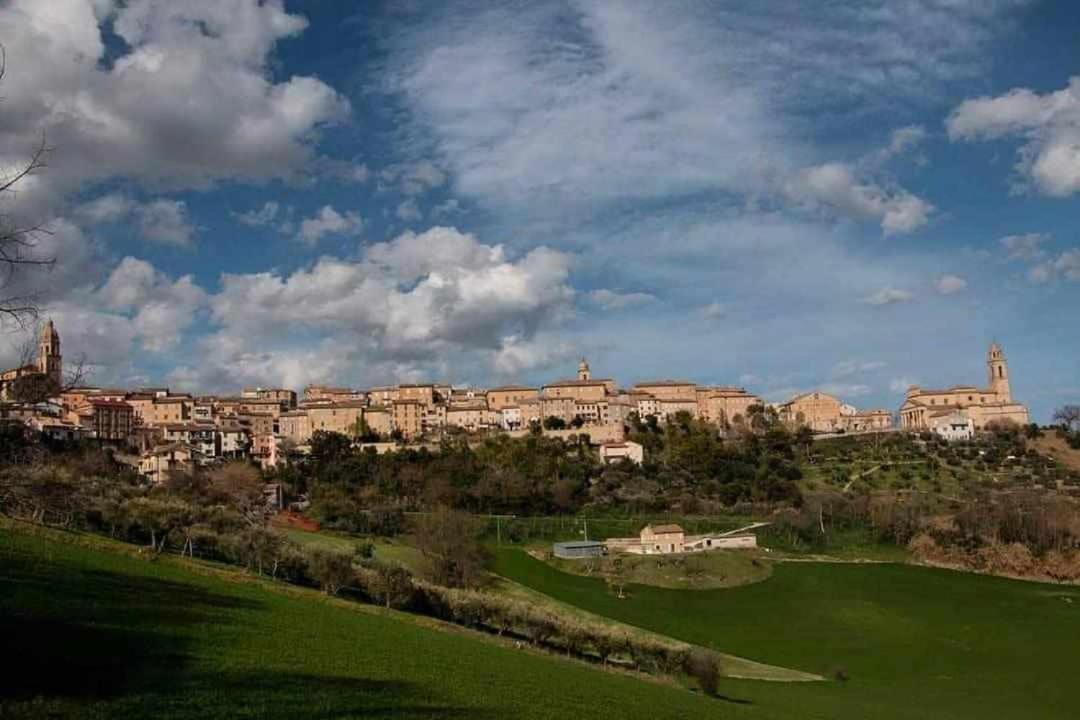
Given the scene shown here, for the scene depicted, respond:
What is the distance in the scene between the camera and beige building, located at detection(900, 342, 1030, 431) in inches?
6048

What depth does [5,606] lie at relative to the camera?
17156 mm

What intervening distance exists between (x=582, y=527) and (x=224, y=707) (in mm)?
75481

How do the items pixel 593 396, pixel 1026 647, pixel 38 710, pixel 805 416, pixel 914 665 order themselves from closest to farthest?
1. pixel 38 710
2. pixel 914 665
3. pixel 1026 647
4. pixel 593 396
5. pixel 805 416

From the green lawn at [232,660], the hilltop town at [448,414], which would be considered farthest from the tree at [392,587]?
the hilltop town at [448,414]

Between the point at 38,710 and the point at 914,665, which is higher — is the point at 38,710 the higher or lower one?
the higher one

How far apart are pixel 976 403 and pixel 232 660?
168 meters

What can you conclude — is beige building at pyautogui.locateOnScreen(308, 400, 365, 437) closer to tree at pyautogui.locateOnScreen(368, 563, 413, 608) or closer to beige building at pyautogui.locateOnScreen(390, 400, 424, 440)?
beige building at pyautogui.locateOnScreen(390, 400, 424, 440)

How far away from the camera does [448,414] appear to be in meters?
157

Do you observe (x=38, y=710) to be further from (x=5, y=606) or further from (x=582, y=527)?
(x=582, y=527)

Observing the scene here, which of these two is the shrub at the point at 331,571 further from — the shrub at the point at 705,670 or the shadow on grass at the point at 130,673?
the shadow on grass at the point at 130,673

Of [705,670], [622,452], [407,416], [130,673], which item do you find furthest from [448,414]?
[130,673]

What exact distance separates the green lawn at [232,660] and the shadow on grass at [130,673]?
0.04 metres

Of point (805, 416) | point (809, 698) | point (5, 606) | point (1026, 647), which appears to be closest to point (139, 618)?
point (5, 606)

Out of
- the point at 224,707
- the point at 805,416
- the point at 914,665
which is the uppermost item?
the point at 805,416
